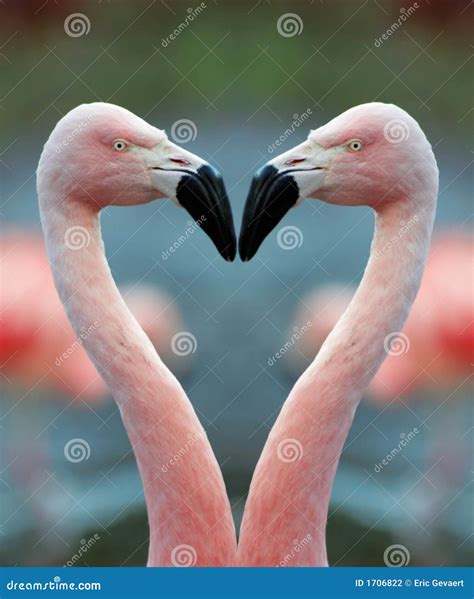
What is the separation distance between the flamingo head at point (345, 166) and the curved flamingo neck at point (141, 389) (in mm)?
451

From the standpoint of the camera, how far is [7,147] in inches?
160

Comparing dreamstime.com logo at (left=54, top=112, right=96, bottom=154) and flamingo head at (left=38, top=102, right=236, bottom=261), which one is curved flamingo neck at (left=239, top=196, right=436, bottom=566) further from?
dreamstime.com logo at (left=54, top=112, right=96, bottom=154)

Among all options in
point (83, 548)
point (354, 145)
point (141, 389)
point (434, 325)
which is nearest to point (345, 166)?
point (354, 145)

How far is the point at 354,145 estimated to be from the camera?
301 centimetres

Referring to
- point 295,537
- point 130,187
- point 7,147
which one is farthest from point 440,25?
point 295,537

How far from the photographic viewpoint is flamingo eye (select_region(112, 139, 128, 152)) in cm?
299

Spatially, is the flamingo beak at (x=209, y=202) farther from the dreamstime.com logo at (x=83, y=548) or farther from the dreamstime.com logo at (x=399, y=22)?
the dreamstime.com logo at (x=83, y=548)

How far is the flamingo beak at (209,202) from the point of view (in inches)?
115

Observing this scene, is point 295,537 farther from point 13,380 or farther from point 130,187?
point 13,380

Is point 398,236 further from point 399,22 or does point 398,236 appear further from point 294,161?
point 399,22

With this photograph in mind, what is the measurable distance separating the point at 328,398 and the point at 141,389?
577 mm
